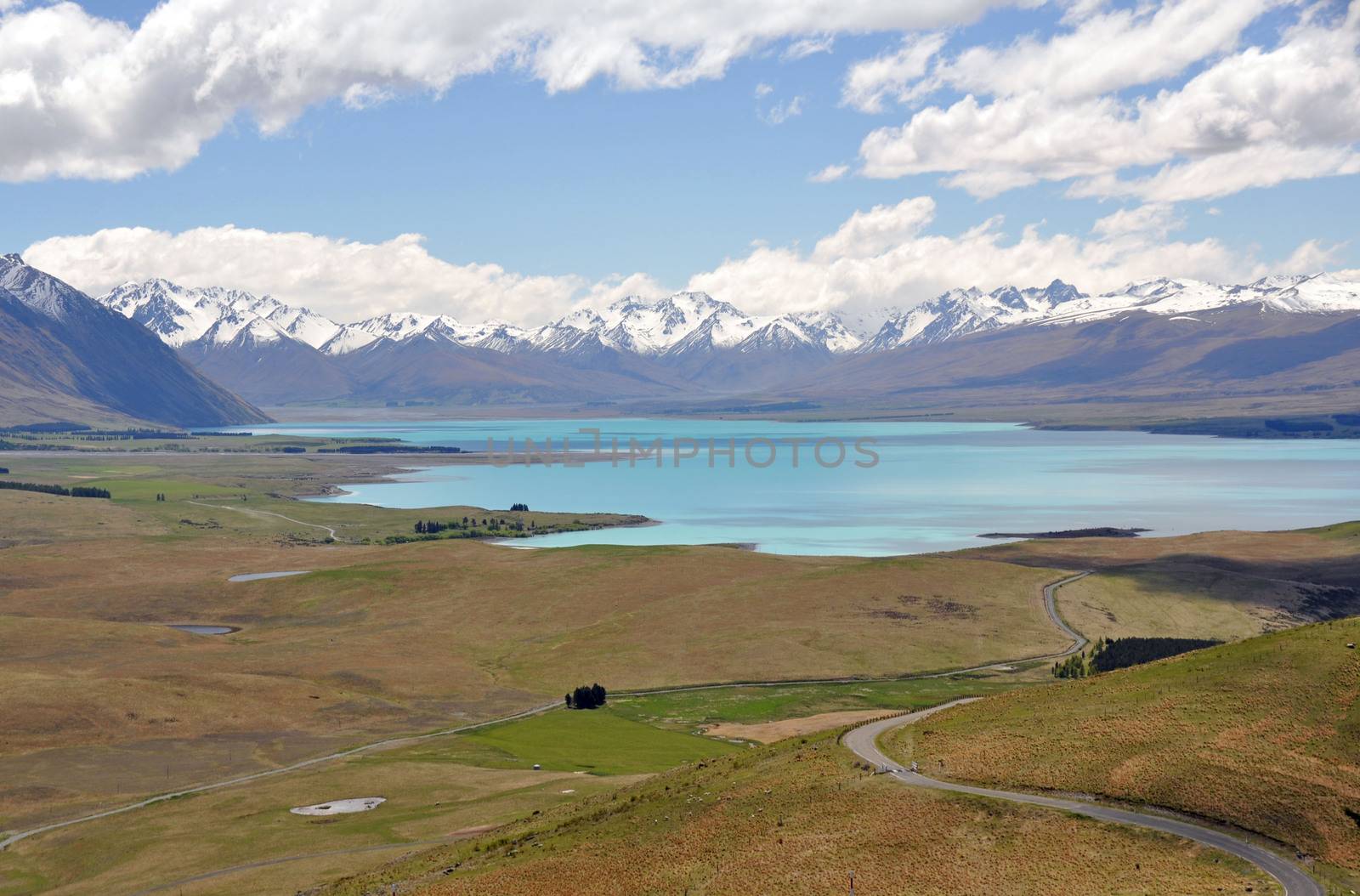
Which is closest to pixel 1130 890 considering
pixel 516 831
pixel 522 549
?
pixel 516 831

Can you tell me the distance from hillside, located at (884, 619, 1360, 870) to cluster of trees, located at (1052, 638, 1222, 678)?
51216 millimetres

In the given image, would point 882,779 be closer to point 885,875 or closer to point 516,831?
point 885,875

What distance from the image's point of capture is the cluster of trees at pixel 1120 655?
119 m

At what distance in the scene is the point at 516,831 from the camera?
64.1 m

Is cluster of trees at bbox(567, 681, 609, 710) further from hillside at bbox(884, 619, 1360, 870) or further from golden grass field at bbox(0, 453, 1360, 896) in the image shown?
hillside at bbox(884, 619, 1360, 870)

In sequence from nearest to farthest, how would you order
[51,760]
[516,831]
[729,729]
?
[516,831] → [51,760] → [729,729]

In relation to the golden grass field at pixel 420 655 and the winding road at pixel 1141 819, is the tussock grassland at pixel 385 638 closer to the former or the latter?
the golden grass field at pixel 420 655

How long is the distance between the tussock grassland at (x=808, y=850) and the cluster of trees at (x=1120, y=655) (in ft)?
200

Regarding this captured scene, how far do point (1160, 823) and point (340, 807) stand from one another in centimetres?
4674

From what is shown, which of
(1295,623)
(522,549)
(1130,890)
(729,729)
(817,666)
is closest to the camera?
(1130,890)

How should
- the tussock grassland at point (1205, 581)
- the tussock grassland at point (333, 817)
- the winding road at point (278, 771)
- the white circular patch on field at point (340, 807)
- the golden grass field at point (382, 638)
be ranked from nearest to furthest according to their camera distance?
1. the tussock grassland at point (333, 817)
2. the winding road at point (278, 771)
3. the white circular patch on field at point (340, 807)
4. the golden grass field at point (382, 638)
5. the tussock grassland at point (1205, 581)

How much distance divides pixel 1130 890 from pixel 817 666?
264ft

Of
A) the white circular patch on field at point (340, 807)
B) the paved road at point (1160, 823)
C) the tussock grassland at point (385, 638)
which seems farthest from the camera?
the tussock grassland at point (385, 638)

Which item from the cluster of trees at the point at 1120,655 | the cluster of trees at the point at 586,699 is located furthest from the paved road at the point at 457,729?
the cluster of trees at the point at 1120,655
